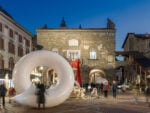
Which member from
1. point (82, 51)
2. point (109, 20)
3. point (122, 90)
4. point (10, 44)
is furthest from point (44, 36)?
point (122, 90)

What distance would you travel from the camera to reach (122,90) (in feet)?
150

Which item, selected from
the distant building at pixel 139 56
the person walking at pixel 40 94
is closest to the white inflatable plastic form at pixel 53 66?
the person walking at pixel 40 94

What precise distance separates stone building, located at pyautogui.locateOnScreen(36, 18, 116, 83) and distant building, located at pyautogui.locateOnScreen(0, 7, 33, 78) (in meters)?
7.94

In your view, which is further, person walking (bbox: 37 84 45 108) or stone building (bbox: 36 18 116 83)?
stone building (bbox: 36 18 116 83)

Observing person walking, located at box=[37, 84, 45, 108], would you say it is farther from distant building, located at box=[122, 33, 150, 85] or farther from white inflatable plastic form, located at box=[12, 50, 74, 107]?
distant building, located at box=[122, 33, 150, 85]

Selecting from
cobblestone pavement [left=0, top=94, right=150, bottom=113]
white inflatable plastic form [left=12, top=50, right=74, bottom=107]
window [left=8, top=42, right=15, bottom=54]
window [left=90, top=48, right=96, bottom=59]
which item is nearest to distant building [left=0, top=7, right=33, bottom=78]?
window [left=8, top=42, right=15, bottom=54]

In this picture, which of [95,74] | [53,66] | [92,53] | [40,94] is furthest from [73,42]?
[40,94]

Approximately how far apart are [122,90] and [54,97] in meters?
27.8

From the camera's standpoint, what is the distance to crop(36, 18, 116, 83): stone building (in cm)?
6019

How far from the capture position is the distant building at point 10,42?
133 feet

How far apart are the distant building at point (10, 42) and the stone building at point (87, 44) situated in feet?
26.0

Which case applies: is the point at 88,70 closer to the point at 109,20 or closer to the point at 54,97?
the point at 109,20

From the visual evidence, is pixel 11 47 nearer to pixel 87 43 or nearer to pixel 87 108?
pixel 87 43

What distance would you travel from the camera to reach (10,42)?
4394cm
